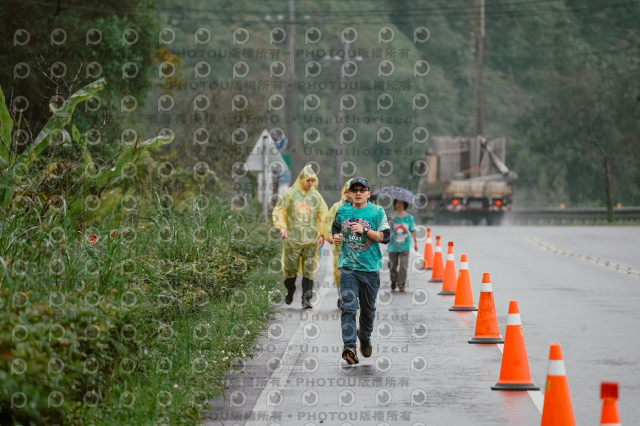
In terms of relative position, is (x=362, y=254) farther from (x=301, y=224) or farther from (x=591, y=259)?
(x=591, y=259)

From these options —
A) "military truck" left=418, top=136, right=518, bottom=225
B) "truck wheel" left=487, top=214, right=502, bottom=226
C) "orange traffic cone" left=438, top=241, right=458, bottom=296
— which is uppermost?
"orange traffic cone" left=438, top=241, right=458, bottom=296

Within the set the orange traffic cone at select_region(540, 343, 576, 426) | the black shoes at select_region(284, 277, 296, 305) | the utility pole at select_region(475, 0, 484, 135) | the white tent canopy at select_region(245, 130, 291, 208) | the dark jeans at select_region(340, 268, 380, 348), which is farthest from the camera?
the utility pole at select_region(475, 0, 484, 135)

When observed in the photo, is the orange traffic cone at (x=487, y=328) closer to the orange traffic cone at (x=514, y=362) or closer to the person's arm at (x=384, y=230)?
the person's arm at (x=384, y=230)

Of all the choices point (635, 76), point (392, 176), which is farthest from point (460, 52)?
point (635, 76)

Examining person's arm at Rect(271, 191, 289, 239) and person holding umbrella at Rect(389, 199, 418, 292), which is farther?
person holding umbrella at Rect(389, 199, 418, 292)

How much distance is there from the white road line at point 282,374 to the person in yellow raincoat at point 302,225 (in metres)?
1.27

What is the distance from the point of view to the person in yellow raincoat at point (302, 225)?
57.2 feet

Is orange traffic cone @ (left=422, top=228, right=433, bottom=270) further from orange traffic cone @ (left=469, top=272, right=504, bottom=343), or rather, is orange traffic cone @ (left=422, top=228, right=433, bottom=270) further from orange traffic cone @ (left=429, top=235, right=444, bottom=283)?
orange traffic cone @ (left=469, top=272, right=504, bottom=343)

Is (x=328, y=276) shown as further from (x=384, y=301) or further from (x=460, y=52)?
(x=460, y=52)

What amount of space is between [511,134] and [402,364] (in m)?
73.7

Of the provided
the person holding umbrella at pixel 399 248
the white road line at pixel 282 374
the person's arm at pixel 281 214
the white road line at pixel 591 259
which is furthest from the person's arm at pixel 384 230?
the white road line at pixel 591 259

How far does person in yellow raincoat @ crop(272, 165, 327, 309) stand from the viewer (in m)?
17.4

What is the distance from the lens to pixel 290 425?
A: 30.1ft

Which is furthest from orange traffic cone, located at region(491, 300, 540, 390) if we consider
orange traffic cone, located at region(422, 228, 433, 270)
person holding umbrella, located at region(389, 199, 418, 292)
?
orange traffic cone, located at region(422, 228, 433, 270)
